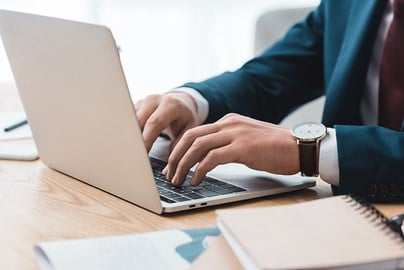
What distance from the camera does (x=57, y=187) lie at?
1.06m

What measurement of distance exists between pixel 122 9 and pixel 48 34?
2.00 meters

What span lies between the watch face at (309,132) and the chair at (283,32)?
70 centimetres

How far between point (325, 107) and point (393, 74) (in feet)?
0.62

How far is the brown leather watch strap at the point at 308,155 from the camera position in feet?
3.32

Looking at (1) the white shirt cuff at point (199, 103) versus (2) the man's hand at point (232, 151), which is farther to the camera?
(1) the white shirt cuff at point (199, 103)

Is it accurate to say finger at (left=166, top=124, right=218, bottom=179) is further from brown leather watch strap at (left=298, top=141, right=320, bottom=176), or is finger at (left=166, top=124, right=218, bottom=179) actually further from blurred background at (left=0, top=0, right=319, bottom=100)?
blurred background at (left=0, top=0, right=319, bottom=100)

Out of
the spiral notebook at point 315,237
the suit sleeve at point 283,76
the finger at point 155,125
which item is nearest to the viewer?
the spiral notebook at point 315,237

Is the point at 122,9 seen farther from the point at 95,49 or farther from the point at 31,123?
the point at 95,49

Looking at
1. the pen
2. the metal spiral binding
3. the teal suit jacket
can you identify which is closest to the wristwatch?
the metal spiral binding

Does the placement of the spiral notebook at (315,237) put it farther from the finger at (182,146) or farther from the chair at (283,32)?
the chair at (283,32)

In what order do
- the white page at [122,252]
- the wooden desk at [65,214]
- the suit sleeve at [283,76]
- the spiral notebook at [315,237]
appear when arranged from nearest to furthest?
the spiral notebook at [315,237] → the white page at [122,252] → the wooden desk at [65,214] → the suit sleeve at [283,76]

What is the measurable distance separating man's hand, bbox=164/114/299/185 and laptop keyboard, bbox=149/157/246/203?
10mm

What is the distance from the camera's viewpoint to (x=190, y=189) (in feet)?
3.24

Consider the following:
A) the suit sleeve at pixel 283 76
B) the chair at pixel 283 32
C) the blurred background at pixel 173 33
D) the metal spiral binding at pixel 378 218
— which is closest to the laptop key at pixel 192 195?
the metal spiral binding at pixel 378 218
